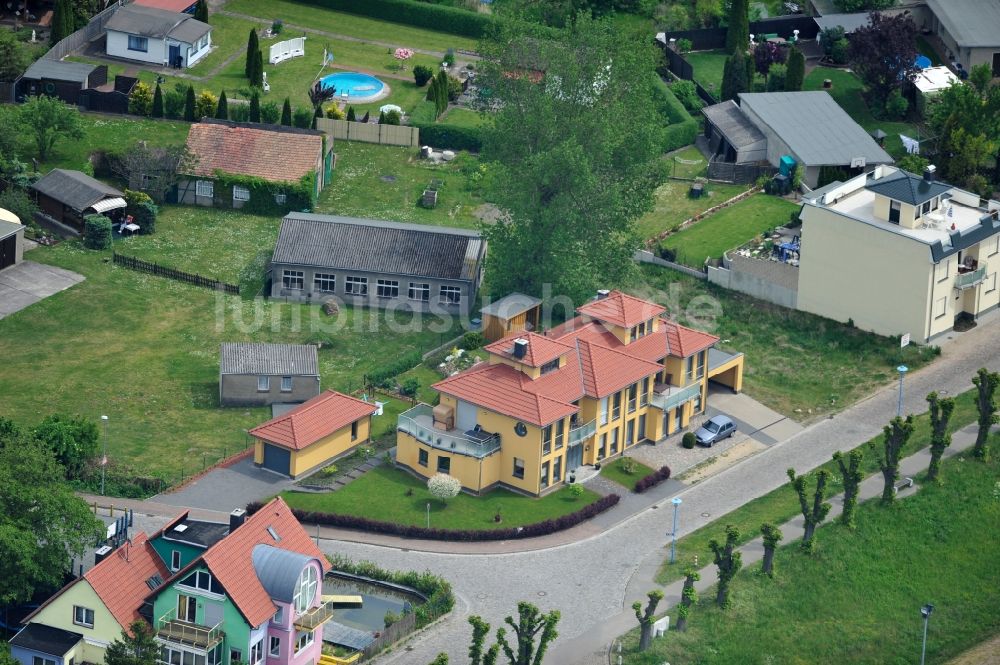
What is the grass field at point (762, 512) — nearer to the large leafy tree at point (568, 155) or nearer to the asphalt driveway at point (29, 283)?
the large leafy tree at point (568, 155)

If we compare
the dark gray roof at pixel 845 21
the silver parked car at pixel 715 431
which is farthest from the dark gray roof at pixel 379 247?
the dark gray roof at pixel 845 21

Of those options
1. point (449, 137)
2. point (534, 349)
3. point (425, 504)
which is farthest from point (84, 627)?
point (449, 137)

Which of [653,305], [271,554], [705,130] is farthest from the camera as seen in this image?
[705,130]

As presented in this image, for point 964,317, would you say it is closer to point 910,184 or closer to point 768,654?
point 910,184

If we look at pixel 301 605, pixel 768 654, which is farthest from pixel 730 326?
pixel 301 605

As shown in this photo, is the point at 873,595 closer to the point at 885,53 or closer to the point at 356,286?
the point at 356,286
